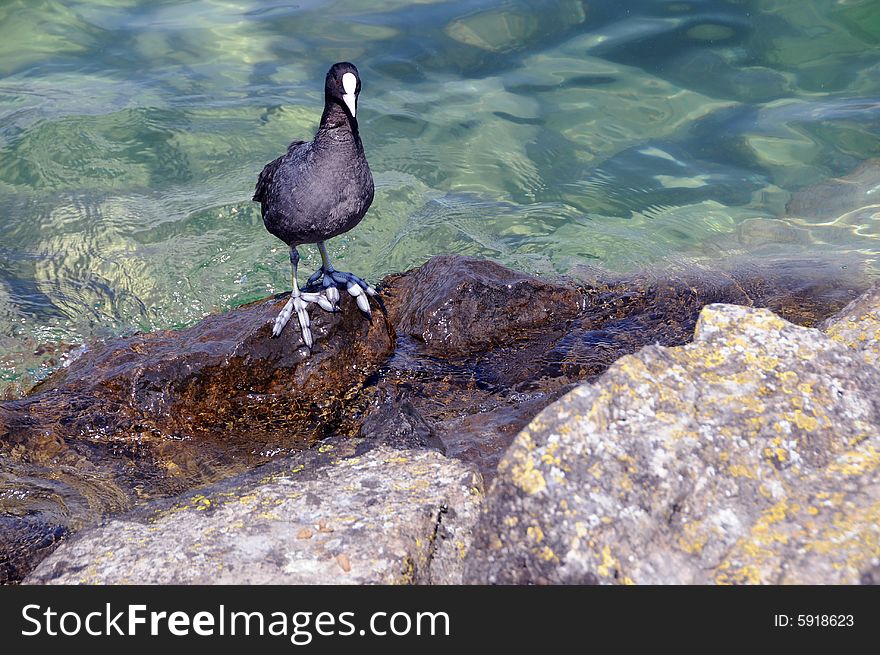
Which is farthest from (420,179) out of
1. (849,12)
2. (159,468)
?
(849,12)

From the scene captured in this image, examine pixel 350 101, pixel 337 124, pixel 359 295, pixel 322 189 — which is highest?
pixel 350 101

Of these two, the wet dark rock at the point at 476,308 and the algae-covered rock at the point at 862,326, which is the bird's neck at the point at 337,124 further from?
the algae-covered rock at the point at 862,326

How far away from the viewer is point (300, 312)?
5.16 metres

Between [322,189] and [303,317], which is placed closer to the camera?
[322,189]

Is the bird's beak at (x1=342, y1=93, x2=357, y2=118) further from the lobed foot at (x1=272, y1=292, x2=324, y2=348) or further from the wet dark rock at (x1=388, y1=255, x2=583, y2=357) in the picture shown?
the wet dark rock at (x1=388, y1=255, x2=583, y2=357)

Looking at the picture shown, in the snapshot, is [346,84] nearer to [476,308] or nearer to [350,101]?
[350,101]

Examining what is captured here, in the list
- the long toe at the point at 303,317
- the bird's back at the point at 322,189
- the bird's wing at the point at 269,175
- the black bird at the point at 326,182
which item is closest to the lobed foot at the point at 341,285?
the long toe at the point at 303,317

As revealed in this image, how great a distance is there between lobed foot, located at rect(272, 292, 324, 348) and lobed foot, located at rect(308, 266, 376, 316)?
8 cm

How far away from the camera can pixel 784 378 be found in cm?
285

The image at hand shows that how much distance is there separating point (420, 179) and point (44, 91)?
4809mm

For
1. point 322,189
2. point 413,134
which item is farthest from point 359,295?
point 413,134

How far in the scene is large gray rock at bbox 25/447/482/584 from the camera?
108 inches

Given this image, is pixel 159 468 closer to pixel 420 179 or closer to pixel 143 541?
pixel 143 541

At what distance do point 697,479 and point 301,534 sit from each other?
4.41ft
